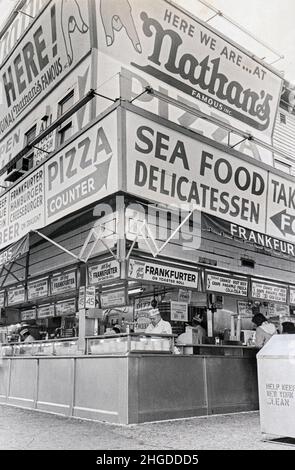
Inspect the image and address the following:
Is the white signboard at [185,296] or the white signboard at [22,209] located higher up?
the white signboard at [22,209]

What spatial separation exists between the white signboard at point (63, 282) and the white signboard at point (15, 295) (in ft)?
6.30

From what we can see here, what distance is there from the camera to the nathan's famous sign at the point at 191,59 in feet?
28.8

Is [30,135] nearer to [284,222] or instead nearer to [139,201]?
[139,201]

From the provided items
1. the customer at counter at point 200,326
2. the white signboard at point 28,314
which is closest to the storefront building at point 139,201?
the customer at counter at point 200,326

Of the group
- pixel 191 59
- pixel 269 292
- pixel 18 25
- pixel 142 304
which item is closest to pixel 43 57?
pixel 18 25

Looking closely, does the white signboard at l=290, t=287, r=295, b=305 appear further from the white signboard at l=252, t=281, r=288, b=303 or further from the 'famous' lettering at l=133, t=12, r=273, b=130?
the 'famous' lettering at l=133, t=12, r=273, b=130

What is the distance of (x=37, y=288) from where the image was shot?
501 inches

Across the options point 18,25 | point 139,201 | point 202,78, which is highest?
point 18,25

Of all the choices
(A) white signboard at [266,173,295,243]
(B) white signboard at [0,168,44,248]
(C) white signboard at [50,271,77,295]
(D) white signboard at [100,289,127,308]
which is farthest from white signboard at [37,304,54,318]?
(A) white signboard at [266,173,295,243]

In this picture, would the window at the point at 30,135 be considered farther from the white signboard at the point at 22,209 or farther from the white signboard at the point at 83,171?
the white signboard at the point at 83,171

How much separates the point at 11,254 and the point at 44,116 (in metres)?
3.71

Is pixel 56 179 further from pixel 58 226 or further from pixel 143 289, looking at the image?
pixel 143 289

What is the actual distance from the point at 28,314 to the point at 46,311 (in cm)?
139

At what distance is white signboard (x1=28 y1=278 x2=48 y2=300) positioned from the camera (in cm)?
1236
